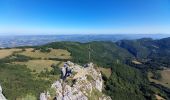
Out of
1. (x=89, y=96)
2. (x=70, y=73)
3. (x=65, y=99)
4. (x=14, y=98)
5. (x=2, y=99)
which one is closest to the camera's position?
(x=2, y=99)

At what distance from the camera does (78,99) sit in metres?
69.5

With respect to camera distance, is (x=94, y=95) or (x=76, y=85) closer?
(x=76, y=85)

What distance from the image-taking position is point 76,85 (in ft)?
241

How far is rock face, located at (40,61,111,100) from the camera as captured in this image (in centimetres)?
6962

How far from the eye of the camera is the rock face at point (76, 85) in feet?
228

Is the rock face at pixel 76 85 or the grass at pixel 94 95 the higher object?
the rock face at pixel 76 85

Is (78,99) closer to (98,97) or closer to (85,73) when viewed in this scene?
(98,97)

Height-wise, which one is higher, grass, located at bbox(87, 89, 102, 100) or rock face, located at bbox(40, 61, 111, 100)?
rock face, located at bbox(40, 61, 111, 100)

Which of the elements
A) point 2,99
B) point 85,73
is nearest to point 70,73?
point 85,73

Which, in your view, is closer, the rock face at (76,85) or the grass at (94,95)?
the rock face at (76,85)

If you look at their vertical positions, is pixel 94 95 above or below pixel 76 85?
below

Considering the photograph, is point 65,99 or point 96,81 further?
point 96,81

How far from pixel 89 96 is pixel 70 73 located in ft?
42.9

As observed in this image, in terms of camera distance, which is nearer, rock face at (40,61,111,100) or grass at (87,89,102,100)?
rock face at (40,61,111,100)
